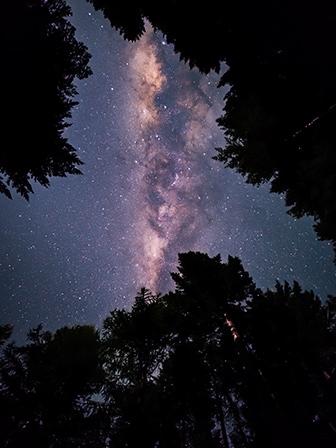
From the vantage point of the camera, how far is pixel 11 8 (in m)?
4.79

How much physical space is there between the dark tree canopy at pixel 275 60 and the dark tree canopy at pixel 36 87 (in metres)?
1.96

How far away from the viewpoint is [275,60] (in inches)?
254

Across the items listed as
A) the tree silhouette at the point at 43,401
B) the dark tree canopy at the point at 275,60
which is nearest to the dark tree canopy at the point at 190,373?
the tree silhouette at the point at 43,401

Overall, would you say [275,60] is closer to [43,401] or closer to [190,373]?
[190,373]

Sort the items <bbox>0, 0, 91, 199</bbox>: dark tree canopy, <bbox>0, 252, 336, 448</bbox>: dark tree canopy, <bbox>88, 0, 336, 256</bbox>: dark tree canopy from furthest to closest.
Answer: <bbox>0, 252, 336, 448</bbox>: dark tree canopy < <bbox>88, 0, 336, 256</bbox>: dark tree canopy < <bbox>0, 0, 91, 199</bbox>: dark tree canopy

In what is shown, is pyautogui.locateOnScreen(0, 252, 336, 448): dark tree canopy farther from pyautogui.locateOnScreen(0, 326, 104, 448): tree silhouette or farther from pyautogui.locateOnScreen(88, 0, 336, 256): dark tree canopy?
pyautogui.locateOnScreen(88, 0, 336, 256): dark tree canopy

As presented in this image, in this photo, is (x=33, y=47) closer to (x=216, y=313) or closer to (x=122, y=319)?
(x=122, y=319)

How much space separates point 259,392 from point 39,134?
11.0m

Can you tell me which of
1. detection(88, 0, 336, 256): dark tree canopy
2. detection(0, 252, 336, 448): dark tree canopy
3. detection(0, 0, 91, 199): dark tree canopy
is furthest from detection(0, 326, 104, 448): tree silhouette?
detection(88, 0, 336, 256): dark tree canopy

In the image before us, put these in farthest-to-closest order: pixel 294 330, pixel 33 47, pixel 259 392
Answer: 1. pixel 294 330
2. pixel 259 392
3. pixel 33 47

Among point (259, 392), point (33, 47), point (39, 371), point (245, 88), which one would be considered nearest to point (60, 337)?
point (39, 371)

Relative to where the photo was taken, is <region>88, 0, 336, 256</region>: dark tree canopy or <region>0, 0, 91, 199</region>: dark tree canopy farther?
<region>88, 0, 336, 256</region>: dark tree canopy

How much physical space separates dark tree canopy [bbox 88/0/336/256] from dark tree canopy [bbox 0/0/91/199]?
6.44 ft

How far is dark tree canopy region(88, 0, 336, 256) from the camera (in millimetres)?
5672
